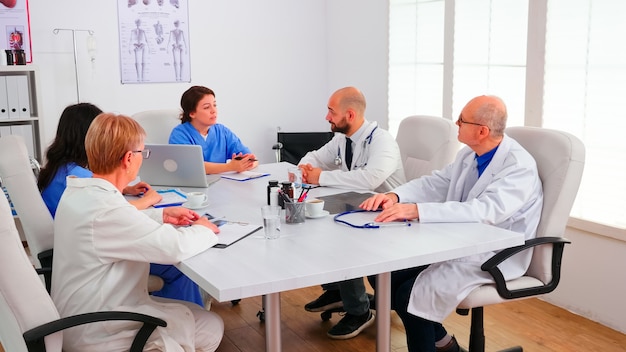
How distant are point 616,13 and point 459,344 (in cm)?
174

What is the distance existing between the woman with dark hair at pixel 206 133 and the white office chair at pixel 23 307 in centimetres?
184

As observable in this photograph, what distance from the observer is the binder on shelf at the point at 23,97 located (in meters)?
4.77

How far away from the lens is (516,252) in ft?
8.23

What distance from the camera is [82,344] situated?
2080 mm

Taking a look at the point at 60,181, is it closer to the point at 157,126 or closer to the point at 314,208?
the point at 314,208

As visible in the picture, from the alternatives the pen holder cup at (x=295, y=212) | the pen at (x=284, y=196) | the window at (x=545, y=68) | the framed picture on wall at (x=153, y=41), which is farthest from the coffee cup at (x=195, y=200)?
the framed picture on wall at (x=153, y=41)

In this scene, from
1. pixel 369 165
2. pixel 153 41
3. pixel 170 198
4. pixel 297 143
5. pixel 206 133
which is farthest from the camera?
pixel 297 143

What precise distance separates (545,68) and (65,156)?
97.3 inches

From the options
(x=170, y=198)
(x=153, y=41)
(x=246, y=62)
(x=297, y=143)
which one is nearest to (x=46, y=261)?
(x=170, y=198)

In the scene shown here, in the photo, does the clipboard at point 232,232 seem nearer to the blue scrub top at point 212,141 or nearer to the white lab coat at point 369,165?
the white lab coat at point 369,165

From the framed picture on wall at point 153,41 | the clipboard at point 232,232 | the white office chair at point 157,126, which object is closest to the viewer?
the clipboard at point 232,232

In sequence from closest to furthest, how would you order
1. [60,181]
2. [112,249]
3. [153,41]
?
[112,249], [60,181], [153,41]

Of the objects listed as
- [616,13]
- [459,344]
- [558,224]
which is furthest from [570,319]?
[616,13]

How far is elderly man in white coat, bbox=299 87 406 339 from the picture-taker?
3279 mm
